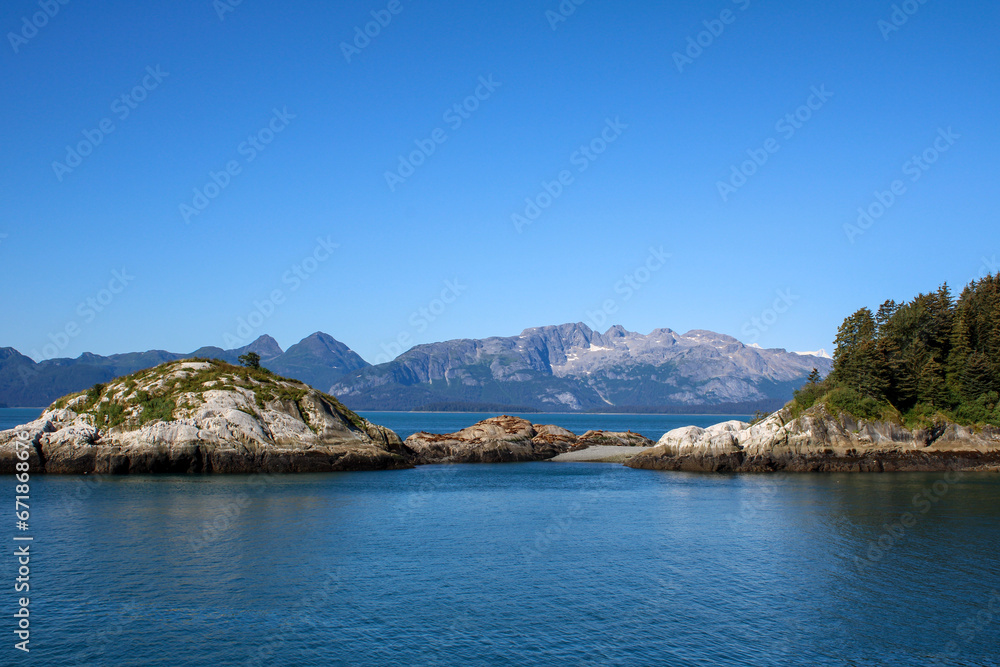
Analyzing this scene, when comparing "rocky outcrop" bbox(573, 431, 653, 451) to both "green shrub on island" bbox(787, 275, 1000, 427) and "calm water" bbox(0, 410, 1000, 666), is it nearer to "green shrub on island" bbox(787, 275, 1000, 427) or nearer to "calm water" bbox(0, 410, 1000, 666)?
"green shrub on island" bbox(787, 275, 1000, 427)

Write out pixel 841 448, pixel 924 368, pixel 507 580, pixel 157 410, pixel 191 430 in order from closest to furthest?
pixel 507 580 → pixel 191 430 → pixel 157 410 → pixel 841 448 → pixel 924 368

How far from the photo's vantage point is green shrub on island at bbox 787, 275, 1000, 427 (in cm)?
8325

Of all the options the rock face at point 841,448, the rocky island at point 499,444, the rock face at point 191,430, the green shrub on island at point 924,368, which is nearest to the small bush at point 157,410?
the rock face at point 191,430

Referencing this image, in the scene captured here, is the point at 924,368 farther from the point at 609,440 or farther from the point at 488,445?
the point at 488,445

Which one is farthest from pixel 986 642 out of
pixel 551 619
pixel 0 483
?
pixel 0 483

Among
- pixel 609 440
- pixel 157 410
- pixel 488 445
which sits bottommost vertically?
pixel 609 440

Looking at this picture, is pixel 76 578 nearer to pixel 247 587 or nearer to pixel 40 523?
pixel 247 587

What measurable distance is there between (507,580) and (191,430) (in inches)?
2115

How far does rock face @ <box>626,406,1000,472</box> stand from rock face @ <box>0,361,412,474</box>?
4172 cm

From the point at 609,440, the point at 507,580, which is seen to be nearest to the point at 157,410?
the point at 507,580

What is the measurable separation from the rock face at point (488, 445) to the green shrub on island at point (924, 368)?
38.7 meters

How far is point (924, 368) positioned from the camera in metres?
86.5

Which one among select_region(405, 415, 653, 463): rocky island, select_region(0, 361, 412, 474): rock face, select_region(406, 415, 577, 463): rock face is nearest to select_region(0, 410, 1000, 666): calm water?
select_region(0, 361, 412, 474): rock face

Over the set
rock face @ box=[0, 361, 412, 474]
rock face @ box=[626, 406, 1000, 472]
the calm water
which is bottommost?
the calm water
